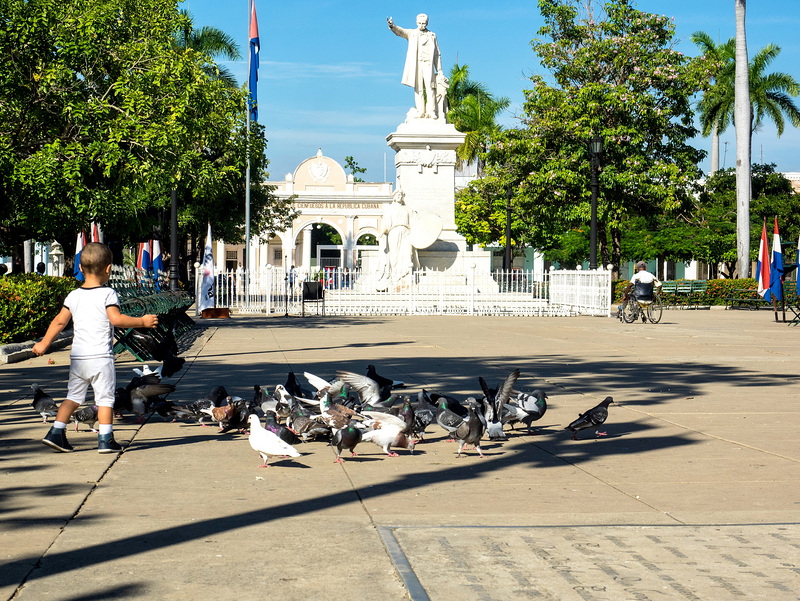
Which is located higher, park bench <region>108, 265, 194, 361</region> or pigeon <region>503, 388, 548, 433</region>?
park bench <region>108, 265, 194, 361</region>

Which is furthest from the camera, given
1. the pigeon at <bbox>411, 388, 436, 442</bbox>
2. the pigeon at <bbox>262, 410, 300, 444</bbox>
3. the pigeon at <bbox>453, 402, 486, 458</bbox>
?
the pigeon at <bbox>411, 388, 436, 442</bbox>

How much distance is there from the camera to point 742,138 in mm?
38375

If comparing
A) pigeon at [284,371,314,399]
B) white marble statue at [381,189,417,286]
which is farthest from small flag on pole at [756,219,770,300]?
pigeon at [284,371,314,399]

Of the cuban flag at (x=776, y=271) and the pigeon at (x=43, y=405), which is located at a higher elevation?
the cuban flag at (x=776, y=271)

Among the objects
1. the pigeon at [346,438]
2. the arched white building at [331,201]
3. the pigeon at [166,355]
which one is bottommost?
the pigeon at [346,438]

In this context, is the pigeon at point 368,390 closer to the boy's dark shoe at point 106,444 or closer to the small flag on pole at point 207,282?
the boy's dark shoe at point 106,444

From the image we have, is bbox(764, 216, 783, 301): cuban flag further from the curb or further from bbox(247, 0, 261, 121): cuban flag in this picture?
bbox(247, 0, 261, 121): cuban flag

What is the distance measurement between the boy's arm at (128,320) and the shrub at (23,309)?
999cm

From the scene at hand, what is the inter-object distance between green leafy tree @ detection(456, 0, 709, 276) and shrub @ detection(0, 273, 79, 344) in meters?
24.9

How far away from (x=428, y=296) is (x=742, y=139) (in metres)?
16.4

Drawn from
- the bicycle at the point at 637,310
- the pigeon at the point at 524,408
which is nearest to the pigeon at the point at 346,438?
the pigeon at the point at 524,408

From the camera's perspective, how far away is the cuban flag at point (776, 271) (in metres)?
25.7

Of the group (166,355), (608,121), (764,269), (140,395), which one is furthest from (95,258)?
(608,121)

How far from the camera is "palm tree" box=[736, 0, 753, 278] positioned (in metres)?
37.6
